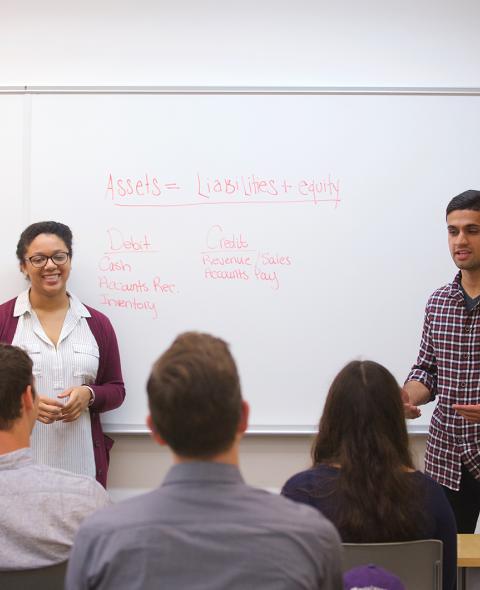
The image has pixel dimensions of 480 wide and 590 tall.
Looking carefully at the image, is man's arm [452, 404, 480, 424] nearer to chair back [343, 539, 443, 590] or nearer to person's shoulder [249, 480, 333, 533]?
chair back [343, 539, 443, 590]

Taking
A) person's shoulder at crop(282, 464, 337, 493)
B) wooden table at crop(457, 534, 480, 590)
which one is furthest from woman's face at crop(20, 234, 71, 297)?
wooden table at crop(457, 534, 480, 590)

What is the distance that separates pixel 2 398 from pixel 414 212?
2.19 m

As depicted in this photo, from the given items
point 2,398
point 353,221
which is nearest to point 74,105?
point 353,221

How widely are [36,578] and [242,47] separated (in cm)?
252

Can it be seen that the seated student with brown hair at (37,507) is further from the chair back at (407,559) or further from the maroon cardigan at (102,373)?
the maroon cardigan at (102,373)

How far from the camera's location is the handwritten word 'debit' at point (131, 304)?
3297 mm

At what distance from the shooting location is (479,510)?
280cm

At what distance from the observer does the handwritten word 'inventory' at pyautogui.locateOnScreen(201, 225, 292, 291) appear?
129 inches

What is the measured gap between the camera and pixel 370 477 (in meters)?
1.62

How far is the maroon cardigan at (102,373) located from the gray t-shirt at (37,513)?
1443mm

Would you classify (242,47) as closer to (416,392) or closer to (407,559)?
(416,392)

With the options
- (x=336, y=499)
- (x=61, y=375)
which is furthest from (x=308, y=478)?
(x=61, y=375)

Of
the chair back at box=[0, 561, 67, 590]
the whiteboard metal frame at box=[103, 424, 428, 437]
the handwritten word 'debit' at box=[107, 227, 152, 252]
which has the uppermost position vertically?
the handwritten word 'debit' at box=[107, 227, 152, 252]

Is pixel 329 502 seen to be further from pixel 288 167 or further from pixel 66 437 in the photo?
pixel 288 167
